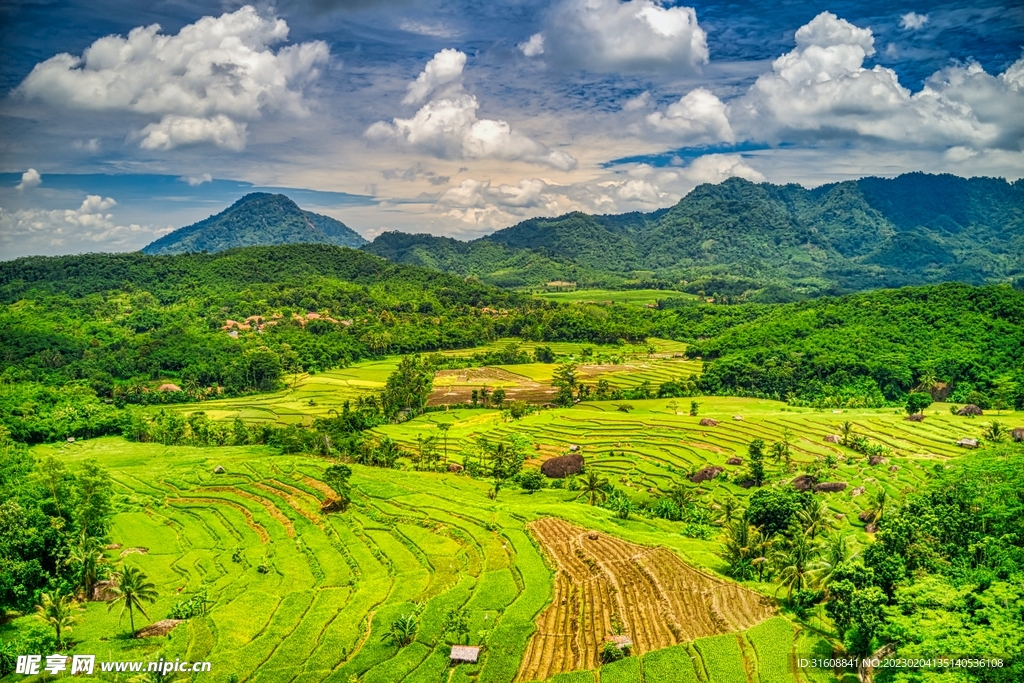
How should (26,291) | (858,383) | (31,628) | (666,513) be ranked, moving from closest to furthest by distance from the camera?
(31,628) < (666,513) < (858,383) < (26,291)

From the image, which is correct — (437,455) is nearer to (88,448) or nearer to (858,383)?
(88,448)

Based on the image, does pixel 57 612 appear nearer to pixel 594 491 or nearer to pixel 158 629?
pixel 158 629

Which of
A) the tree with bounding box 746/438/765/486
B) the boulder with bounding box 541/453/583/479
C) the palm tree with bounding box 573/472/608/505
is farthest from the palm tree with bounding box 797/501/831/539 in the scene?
the boulder with bounding box 541/453/583/479

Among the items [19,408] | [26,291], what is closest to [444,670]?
[19,408]

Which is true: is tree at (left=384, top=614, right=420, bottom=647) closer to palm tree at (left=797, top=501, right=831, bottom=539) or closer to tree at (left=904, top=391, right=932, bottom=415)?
palm tree at (left=797, top=501, right=831, bottom=539)

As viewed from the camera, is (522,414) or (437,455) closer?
(437,455)

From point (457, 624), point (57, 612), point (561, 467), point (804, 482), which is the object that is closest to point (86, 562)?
point (57, 612)
